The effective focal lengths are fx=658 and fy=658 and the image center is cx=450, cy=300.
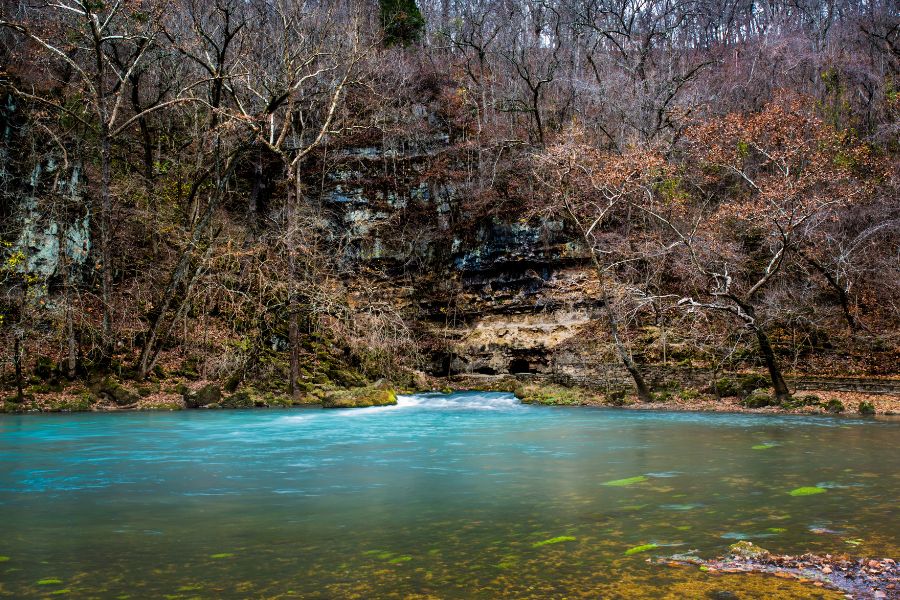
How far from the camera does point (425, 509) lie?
8352 millimetres

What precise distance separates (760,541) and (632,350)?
20.6 meters

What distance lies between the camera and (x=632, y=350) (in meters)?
26.7

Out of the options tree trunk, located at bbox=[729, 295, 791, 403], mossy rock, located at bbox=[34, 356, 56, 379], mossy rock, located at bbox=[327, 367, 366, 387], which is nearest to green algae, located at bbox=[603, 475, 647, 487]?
tree trunk, located at bbox=[729, 295, 791, 403]

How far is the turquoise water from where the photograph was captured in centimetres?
547

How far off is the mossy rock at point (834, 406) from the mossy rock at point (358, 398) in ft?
47.5

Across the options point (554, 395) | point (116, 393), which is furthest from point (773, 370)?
point (116, 393)

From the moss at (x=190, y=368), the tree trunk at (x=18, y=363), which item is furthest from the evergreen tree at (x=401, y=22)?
the tree trunk at (x=18, y=363)

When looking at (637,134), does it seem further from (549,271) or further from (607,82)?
(549,271)

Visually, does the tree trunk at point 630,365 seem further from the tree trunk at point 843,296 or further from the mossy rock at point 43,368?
the mossy rock at point 43,368

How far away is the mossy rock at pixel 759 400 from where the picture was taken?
70.1 feet

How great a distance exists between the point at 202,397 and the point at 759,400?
1865 cm

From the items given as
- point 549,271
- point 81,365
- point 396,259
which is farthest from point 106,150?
point 549,271

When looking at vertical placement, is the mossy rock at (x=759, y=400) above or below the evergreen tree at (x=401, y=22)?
below

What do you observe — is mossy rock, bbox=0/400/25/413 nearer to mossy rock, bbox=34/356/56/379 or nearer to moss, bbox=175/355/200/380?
mossy rock, bbox=34/356/56/379
